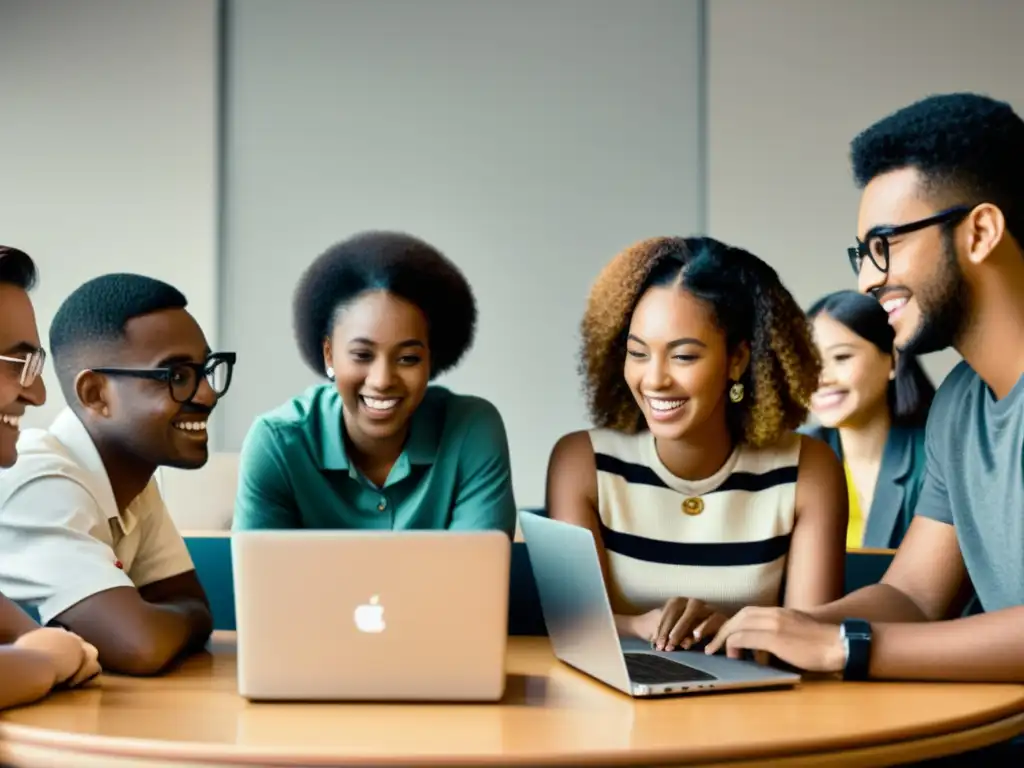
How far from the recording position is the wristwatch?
5.08ft

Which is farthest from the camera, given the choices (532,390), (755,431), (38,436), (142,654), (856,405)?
(532,390)

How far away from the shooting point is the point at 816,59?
16.4 feet

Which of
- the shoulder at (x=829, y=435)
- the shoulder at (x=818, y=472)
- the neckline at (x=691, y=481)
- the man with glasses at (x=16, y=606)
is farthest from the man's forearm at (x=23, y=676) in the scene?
the shoulder at (x=829, y=435)

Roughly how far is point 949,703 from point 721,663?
0.30 metres

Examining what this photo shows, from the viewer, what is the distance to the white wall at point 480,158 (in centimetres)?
493

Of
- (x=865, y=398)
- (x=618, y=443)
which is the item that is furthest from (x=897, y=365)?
(x=618, y=443)

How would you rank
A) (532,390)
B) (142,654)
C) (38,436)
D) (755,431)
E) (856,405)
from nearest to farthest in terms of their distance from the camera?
(142,654), (38,436), (755,431), (856,405), (532,390)

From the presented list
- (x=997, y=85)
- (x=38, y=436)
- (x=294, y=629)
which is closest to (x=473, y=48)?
(x=997, y=85)

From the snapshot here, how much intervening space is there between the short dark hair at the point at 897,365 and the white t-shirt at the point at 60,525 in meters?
2.32

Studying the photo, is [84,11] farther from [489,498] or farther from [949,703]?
[949,703]

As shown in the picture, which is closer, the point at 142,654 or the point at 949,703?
the point at 949,703

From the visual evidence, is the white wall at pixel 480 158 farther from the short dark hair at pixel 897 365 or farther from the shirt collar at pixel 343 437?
the shirt collar at pixel 343 437

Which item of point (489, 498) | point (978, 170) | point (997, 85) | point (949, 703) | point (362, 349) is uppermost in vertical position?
point (997, 85)

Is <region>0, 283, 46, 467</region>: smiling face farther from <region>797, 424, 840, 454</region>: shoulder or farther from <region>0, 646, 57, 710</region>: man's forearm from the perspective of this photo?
<region>797, 424, 840, 454</region>: shoulder
